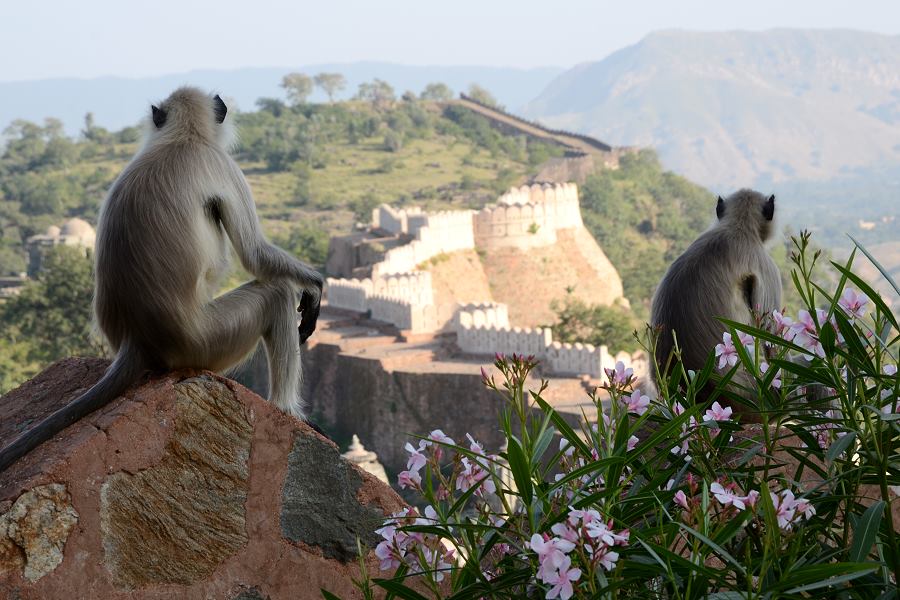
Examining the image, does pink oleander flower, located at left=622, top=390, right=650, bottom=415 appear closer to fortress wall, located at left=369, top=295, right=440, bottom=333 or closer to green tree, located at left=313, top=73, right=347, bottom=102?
fortress wall, located at left=369, top=295, right=440, bottom=333

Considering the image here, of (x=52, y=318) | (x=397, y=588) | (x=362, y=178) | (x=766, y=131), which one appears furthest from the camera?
(x=766, y=131)

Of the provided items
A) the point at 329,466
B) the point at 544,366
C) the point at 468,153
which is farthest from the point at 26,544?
the point at 468,153

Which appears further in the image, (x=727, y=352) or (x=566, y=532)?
(x=727, y=352)

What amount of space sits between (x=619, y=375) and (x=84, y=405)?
117cm

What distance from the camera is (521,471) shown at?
1565 millimetres

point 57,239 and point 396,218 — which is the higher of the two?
point 396,218

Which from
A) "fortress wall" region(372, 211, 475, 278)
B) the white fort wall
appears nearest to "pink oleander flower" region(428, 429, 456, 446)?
the white fort wall

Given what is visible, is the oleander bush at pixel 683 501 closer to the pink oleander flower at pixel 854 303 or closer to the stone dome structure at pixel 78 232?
the pink oleander flower at pixel 854 303

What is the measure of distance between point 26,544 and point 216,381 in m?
0.51

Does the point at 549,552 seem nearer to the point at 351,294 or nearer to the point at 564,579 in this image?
the point at 564,579

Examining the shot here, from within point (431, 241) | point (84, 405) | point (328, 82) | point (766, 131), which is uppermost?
point (84, 405)

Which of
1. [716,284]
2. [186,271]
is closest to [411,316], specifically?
[716,284]

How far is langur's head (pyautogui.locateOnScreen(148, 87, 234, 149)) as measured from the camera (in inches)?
110

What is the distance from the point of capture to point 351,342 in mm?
19594
